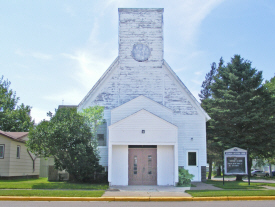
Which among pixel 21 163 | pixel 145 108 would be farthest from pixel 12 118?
pixel 145 108

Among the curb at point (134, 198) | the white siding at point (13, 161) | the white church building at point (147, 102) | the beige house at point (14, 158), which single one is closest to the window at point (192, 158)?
the white church building at point (147, 102)

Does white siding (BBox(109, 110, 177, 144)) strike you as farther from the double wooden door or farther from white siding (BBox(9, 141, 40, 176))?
white siding (BBox(9, 141, 40, 176))

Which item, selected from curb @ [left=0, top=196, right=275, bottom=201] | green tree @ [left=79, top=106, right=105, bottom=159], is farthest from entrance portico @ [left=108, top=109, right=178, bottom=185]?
curb @ [left=0, top=196, right=275, bottom=201]

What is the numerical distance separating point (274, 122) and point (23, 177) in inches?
859

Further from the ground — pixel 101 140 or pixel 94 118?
pixel 94 118

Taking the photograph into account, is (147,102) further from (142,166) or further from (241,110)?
(241,110)

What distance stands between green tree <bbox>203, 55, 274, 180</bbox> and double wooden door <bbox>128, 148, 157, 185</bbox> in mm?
8231

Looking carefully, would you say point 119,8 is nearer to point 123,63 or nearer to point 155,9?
point 155,9

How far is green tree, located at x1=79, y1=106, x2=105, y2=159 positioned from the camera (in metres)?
22.0

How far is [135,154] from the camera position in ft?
69.7

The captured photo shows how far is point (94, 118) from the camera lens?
22531 mm

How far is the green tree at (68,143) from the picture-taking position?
20141 mm

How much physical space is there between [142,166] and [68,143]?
507 cm

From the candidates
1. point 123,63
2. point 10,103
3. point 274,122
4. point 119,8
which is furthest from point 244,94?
point 10,103
